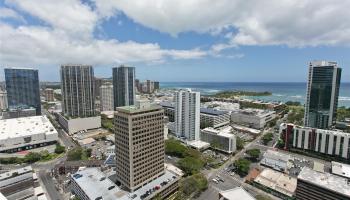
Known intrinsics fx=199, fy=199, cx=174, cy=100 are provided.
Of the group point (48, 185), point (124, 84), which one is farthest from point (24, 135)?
point (124, 84)

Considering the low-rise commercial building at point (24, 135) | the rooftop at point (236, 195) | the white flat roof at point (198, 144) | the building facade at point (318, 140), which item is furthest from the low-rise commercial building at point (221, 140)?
the low-rise commercial building at point (24, 135)

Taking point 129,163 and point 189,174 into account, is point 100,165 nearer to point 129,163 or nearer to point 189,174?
point 129,163

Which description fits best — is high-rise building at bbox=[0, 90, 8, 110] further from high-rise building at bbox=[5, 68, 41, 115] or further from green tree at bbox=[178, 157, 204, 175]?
green tree at bbox=[178, 157, 204, 175]

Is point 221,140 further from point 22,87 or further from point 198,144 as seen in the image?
point 22,87

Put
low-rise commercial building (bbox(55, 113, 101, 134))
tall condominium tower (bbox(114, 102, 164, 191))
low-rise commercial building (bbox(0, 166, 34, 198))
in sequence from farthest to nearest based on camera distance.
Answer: low-rise commercial building (bbox(55, 113, 101, 134)), tall condominium tower (bbox(114, 102, 164, 191)), low-rise commercial building (bbox(0, 166, 34, 198))

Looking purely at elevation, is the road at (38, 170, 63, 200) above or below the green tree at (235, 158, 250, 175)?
below

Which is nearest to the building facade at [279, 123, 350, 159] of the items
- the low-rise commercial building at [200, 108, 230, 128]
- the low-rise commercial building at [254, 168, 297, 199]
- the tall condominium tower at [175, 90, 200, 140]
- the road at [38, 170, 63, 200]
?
the low-rise commercial building at [254, 168, 297, 199]
